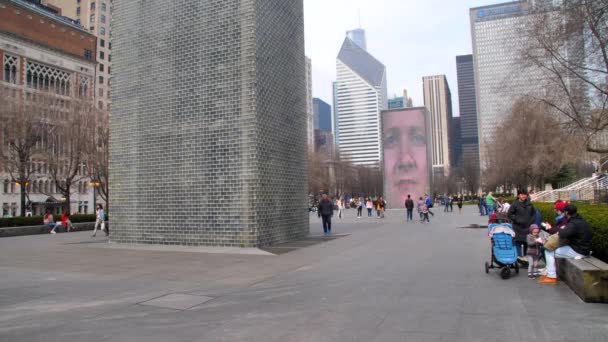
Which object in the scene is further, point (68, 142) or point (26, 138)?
point (68, 142)

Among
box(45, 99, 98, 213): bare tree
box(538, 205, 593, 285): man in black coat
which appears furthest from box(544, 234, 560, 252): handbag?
box(45, 99, 98, 213): bare tree

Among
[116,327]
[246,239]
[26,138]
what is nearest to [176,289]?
[116,327]

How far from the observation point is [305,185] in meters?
17.0

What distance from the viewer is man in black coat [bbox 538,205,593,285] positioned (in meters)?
7.31

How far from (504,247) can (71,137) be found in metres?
28.6

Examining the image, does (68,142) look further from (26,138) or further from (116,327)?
(116,327)

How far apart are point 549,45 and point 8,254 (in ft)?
73.9

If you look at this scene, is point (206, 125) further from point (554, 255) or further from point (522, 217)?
point (554, 255)

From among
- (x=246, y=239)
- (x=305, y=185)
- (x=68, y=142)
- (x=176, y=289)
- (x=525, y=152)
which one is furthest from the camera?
(x=525, y=152)

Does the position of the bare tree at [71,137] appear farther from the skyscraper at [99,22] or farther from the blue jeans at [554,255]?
the skyscraper at [99,22]

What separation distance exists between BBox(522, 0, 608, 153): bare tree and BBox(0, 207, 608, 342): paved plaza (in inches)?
435

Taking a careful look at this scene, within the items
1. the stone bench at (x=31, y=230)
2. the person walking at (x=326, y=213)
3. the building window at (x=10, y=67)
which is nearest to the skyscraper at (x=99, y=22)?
the building window at (x=10, y=67)

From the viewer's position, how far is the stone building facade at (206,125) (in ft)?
44.6

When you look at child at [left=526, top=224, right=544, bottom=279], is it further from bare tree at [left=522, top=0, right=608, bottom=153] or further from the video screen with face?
the video screen with face
